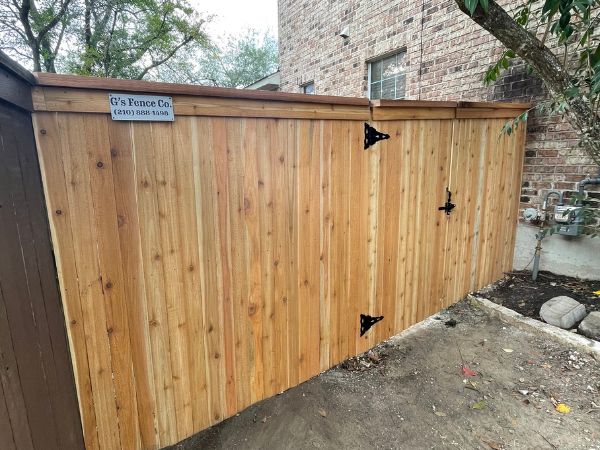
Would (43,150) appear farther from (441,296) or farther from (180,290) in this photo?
(441,296)

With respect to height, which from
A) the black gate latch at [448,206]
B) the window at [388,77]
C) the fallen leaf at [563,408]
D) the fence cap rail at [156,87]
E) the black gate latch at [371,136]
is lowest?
the fallen leaf at [563,408]

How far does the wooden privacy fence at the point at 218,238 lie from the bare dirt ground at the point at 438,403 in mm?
142

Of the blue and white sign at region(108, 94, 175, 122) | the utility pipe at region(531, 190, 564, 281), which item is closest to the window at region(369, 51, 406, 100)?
the utility pipe at region(531, 190, 564, 281)

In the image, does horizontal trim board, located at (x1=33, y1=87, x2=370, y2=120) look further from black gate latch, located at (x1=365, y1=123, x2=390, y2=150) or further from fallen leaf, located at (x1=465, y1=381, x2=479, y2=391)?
Result: fallen leaf, located at (x1=465, y1=381, x2=479, y2=391)

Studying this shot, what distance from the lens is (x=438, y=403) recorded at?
227cm

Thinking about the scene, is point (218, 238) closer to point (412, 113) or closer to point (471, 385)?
point (412, 113)

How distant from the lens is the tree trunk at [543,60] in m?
2.63

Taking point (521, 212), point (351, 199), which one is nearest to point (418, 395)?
point (351, 199)

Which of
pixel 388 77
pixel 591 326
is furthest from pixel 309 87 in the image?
pixel 591 326

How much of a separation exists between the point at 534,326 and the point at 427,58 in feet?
12.5

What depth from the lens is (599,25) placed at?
3.26 metres

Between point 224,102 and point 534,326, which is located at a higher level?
point 224,102

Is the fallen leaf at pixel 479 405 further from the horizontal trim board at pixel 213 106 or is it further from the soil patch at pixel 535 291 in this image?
the horizontal trim board at pixel 213 106

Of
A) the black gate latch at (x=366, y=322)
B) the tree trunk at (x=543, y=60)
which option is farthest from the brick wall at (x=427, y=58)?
the black gate latch at (x=366, y=322)
